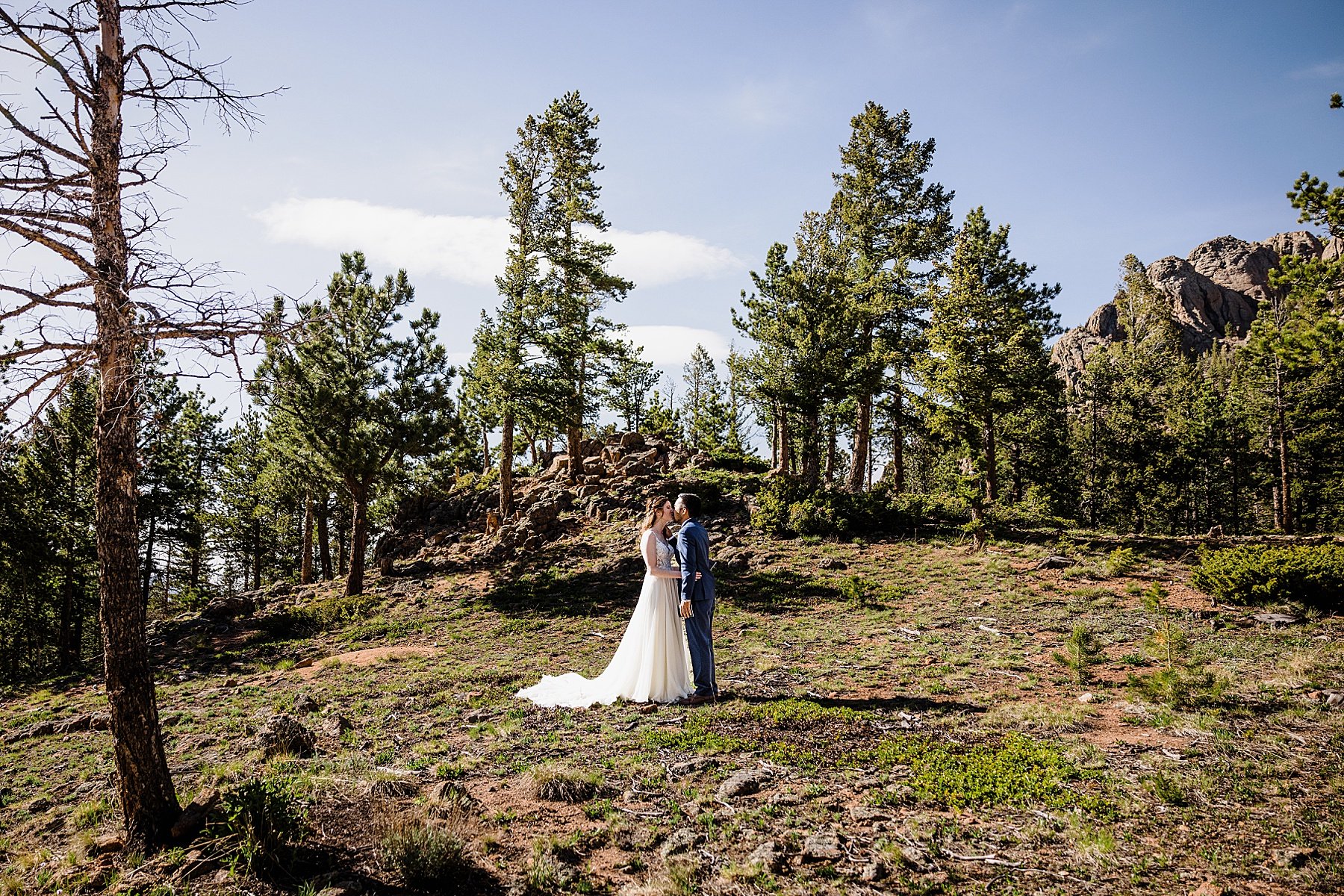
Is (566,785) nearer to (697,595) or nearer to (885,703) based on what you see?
(697,595)

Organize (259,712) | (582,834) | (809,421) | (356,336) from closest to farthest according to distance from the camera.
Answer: (582,834)
(259,712)
(356,336)
(809,421)

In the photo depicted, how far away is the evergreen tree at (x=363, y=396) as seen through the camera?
66.3 feet

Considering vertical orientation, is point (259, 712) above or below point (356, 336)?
below

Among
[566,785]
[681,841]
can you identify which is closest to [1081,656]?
[681,841]

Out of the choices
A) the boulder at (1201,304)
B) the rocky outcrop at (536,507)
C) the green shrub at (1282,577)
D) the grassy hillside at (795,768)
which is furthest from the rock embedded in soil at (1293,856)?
the boulder at (1201,304)

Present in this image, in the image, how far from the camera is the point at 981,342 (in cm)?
2177

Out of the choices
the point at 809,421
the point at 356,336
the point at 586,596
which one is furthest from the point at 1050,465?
the point at 356,336

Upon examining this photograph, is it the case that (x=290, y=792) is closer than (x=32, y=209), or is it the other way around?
(x=32, y=209)

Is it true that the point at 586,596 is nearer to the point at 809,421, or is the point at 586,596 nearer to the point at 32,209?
the point at 809,421

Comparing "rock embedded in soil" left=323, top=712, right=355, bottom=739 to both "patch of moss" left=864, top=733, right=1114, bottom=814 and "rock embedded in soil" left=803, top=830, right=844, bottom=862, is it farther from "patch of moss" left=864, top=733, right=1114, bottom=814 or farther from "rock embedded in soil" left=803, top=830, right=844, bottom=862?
"patch of moss" left=864, top=733, right=1114, bottom=814

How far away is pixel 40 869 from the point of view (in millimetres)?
4434

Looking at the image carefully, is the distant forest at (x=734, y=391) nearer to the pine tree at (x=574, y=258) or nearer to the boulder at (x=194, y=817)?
the pine tree at (x=574, y=258)

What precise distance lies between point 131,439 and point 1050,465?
43.5 metres

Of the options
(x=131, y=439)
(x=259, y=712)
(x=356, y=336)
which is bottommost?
(x=259, y=712)
